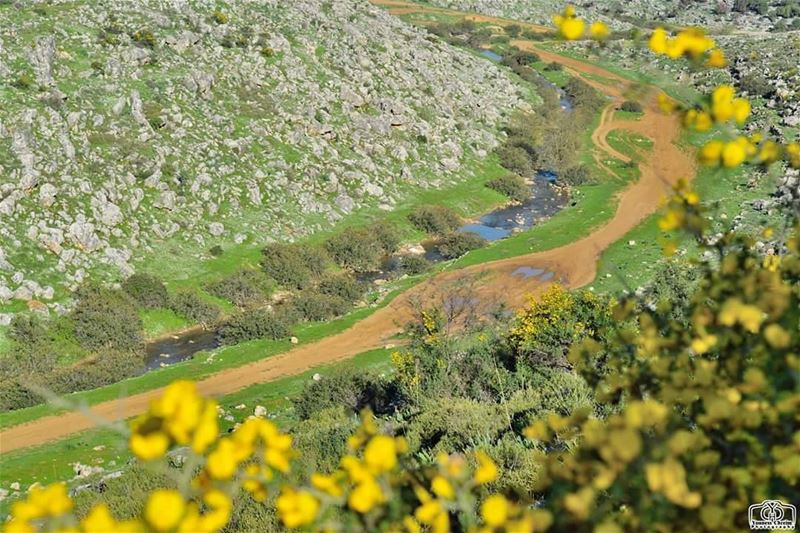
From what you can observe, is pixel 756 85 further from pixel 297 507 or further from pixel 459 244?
pixel 297 507

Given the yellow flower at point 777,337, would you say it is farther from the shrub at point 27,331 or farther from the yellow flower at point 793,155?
the shrub at point 27,331

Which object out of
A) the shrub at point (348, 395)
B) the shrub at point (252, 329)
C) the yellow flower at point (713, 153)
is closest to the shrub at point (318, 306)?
the shrub at point (252, 329)

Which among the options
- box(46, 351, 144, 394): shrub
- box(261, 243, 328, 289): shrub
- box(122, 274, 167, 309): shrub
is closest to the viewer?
box(46, 351, 144, 394): shrub

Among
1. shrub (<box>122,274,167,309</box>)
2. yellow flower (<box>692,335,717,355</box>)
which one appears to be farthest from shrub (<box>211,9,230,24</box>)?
yellow flower (<box>692,335,717,355</box>)

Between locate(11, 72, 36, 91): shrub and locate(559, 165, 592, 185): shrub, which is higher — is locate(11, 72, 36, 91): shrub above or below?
above

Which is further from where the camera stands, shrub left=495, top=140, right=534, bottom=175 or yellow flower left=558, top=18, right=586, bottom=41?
shrub left=495, top=140, right=534, bottom=175

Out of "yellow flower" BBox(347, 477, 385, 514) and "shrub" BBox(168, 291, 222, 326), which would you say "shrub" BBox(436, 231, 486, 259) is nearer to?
"shrub" BBox(168, 291, 222, 326)
